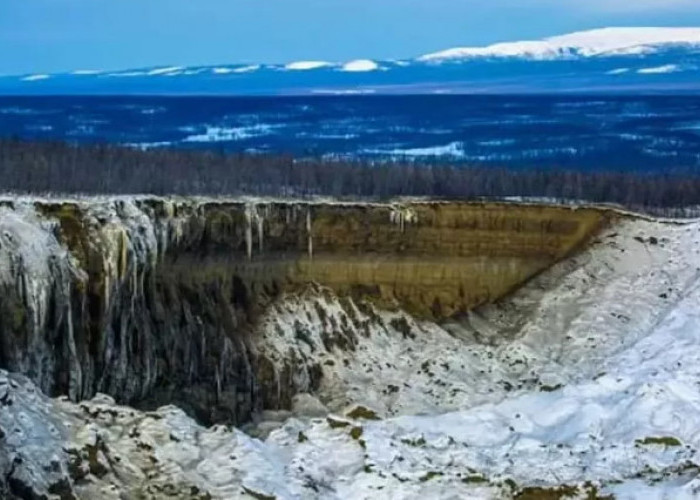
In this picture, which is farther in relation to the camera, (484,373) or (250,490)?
(484,373)

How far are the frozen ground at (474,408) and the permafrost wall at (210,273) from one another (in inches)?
51.6

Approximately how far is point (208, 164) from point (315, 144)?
248ft

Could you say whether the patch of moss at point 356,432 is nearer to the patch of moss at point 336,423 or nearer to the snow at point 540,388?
the snow at point 540,388

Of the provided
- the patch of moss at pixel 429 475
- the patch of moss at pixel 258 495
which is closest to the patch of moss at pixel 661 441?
the patch of moss at pixel 429 475

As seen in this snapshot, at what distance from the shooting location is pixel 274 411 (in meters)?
51.7

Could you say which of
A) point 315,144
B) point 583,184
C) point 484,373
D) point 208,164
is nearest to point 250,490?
point 484,373

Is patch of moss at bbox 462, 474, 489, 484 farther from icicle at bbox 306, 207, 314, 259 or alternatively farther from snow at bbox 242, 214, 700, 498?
icicle at bbox 306, 207, 314, 259

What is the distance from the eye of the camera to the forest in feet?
201

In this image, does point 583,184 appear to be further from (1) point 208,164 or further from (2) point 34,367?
(2) point 34,367

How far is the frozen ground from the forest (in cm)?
843

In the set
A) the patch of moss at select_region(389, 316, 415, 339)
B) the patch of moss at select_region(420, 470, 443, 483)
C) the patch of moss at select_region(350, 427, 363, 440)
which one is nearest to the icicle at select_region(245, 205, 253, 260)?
the patch of moss at select_region(389, 316, 415, 339)

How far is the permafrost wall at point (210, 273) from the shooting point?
46094 mm

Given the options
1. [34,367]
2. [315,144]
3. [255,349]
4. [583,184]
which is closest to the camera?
[34,367]

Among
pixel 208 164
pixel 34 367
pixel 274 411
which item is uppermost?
pixel 208 164
